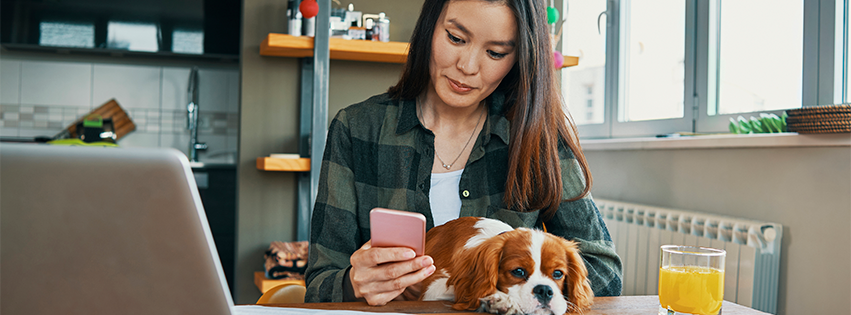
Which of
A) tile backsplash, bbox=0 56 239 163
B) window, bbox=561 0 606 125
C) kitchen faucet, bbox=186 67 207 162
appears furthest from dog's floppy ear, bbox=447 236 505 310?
kitchen faucet, bbox=186 67 207 162

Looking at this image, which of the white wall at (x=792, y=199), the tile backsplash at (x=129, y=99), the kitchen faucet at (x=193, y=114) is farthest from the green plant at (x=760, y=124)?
the kitchen faucet at (x=193, y=114)

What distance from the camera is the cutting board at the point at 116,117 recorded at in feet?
12.6

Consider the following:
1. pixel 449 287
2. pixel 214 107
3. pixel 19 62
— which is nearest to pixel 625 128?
pixel 449 287

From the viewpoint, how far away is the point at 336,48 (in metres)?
2.42

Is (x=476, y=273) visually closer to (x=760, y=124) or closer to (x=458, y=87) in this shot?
(x=458, y=87)

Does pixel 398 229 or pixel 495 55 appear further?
pixel 495 55

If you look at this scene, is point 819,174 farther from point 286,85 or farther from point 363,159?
point 286,85

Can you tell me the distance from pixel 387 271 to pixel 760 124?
1.66 meters

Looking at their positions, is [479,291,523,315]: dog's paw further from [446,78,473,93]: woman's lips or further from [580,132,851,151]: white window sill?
[580,132,851,151]: white window sill

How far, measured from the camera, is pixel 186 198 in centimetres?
37

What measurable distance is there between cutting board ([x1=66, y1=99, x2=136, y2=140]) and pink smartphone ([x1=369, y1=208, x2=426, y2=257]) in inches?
145

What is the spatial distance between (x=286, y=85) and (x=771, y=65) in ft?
6.40

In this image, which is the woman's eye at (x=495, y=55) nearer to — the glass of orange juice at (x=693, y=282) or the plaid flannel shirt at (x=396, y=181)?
the plaid flannel shirt at (x=396, y=181)

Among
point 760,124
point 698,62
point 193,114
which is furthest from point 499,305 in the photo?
point 193,114
